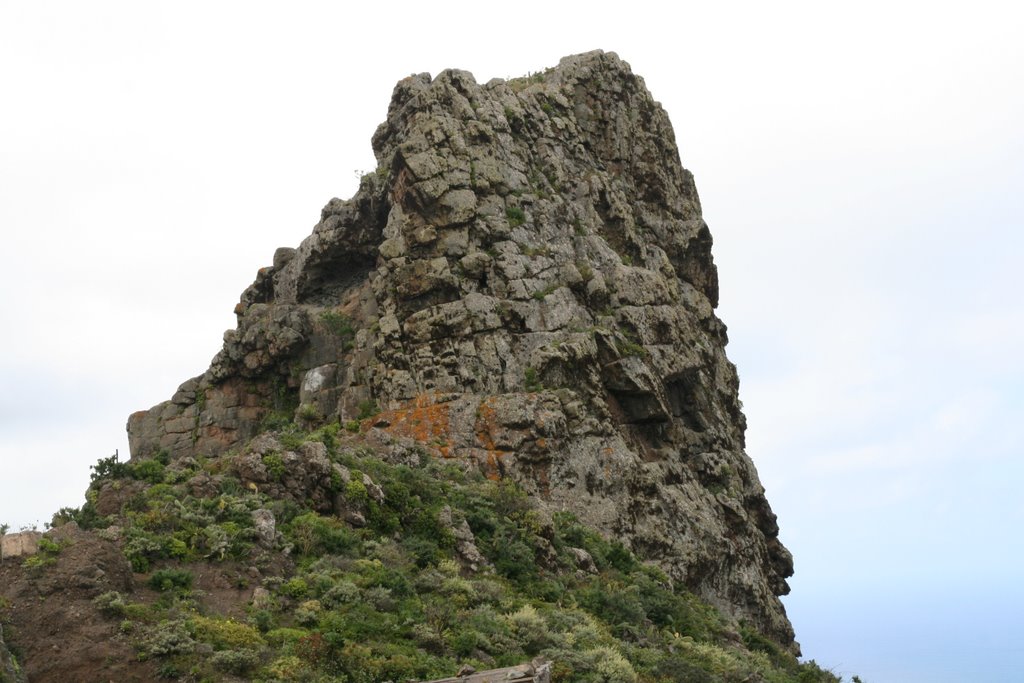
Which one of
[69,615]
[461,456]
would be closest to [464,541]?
[461,456]

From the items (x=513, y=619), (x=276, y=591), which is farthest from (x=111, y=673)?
(x=513, y=619)

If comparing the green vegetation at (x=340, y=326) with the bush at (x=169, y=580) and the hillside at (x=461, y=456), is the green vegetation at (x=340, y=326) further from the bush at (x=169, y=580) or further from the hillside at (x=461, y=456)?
the bush at (x=169, y=580)

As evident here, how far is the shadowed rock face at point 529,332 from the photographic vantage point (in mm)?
37812

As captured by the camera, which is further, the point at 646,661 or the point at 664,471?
the point at 664,471

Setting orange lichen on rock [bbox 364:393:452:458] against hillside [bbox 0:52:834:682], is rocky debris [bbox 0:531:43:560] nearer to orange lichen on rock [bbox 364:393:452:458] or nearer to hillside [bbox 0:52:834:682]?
hillside [bbox 0:52:834:682]

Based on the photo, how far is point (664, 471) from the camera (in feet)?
134

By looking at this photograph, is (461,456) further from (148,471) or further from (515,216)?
(515,216)

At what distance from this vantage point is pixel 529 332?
4044cm

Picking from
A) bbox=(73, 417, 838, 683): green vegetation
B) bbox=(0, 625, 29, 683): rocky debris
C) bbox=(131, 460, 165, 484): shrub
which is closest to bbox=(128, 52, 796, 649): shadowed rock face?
bbox=(73, 417, 838, 683): green vegetation

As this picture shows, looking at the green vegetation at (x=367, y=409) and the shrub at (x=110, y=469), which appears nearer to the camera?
the shrub at (x=110, y=469)

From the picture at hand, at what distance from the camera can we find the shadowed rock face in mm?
37812

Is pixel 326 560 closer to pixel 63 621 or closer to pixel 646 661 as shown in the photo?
pixel 63 621

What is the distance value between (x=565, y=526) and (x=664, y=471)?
800 centimetres

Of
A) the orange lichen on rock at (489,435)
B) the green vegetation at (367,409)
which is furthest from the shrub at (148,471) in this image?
the orange lichen on rock at (489,435)
